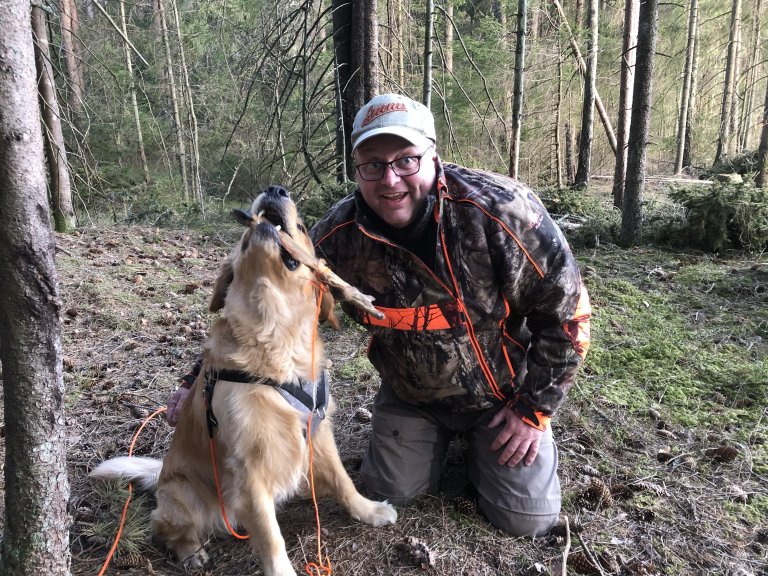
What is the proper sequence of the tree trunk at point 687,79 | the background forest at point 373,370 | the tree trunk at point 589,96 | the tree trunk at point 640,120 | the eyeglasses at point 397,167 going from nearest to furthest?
1. the background forest at point 373,370
2. the eyeglasses at point 397,167
3. the tree trunk at point 640,120
4. the tree trunk at point 589,96
5. the tree trunk at point 687,79

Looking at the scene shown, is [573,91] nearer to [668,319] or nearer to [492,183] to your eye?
[668,319]

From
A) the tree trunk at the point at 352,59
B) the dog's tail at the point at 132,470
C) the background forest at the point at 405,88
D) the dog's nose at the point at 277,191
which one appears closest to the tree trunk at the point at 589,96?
the background forest at the point at 405,88

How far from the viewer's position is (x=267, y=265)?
2.18m

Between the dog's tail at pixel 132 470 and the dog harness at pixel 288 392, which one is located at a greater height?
the dog harness at pixel 288 392

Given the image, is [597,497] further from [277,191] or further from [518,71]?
[518,71]

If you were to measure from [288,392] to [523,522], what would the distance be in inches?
55.1

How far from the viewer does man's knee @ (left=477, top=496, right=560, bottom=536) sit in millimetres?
2572

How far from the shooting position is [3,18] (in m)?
1.49

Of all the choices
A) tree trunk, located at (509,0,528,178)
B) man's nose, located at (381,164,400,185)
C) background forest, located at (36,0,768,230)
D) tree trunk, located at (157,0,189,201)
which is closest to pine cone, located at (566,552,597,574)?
man's nose, located at (381,164,400,185)

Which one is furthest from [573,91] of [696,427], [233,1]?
[696,427]

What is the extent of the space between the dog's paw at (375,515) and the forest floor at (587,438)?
0.17 feet

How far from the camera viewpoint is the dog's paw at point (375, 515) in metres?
2.70

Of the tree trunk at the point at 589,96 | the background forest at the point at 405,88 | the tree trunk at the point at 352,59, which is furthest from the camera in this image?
the tree trunk at the point at 589,96

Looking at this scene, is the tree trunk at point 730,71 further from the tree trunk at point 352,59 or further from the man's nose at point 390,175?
the man's nose at point 390,175
